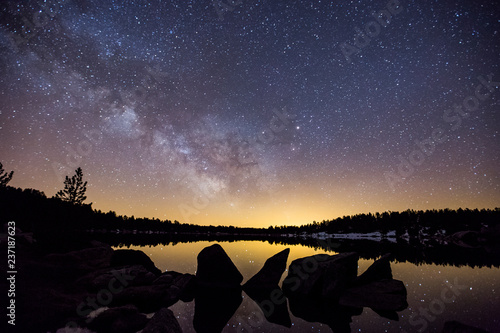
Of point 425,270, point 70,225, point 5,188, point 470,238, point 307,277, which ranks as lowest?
point 470,238

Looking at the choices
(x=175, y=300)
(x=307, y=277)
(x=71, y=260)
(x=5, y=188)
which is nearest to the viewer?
(x=175, y=300)

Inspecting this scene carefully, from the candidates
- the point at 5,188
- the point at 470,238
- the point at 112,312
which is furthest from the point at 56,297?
the point at 470,238

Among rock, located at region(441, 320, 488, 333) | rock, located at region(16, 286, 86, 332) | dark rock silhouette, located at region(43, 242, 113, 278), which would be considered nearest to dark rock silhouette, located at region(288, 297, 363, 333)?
rock, located at region(441, 320, 488, 333)

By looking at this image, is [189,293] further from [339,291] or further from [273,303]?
[339,291]

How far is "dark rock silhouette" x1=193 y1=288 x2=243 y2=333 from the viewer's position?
328 inches

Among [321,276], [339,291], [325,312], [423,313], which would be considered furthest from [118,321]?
[423,313]

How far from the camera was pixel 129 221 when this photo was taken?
5295 inches

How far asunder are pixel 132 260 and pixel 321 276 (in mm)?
10965

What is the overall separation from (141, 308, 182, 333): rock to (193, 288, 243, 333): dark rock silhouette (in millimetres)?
1220

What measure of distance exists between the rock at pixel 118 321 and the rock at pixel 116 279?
10.6 feet

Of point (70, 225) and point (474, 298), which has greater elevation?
point (70, 225)

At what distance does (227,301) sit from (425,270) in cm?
1625

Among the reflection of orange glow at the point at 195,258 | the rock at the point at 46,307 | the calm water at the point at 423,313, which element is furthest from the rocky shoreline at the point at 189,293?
the reflection of orange glow at the point at 195,258

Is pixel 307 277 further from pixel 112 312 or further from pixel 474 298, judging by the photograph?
pixel 112 312
